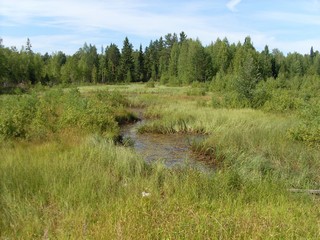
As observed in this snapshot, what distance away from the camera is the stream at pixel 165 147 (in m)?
12.4

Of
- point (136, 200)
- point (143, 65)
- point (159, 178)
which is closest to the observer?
point (136, 200)

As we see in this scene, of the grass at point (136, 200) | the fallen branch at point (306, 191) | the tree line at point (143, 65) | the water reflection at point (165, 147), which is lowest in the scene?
the water reflection at point (165, 147)

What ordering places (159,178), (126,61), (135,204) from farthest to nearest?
(126,61)
(159,178)
(135,204)

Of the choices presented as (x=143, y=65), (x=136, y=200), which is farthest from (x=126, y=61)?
(x=136, y=200)

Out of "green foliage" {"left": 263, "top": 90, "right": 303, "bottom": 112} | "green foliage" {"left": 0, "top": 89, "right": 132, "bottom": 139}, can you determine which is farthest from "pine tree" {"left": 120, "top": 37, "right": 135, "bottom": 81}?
"green foliage" {"left": 0, "top": 89, "right": 132, "bottom": 139}

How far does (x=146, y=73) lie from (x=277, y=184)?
80253 mm

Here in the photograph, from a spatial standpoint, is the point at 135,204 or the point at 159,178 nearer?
the point at 135,204

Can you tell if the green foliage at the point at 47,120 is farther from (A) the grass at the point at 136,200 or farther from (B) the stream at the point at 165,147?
(A) the grass at the point at 136,200

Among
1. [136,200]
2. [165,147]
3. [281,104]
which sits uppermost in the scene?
[281,104]

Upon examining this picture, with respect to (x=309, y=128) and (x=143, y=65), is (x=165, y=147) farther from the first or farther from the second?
(x=143, y=65)

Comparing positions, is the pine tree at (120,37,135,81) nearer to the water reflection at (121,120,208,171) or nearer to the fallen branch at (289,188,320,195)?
the water reflection at (121,120,208,171)

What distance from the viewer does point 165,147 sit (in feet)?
50.1

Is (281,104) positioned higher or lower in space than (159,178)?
higher

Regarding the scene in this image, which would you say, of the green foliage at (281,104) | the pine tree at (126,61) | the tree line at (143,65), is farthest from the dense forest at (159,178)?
the pine tree at (126,61)
